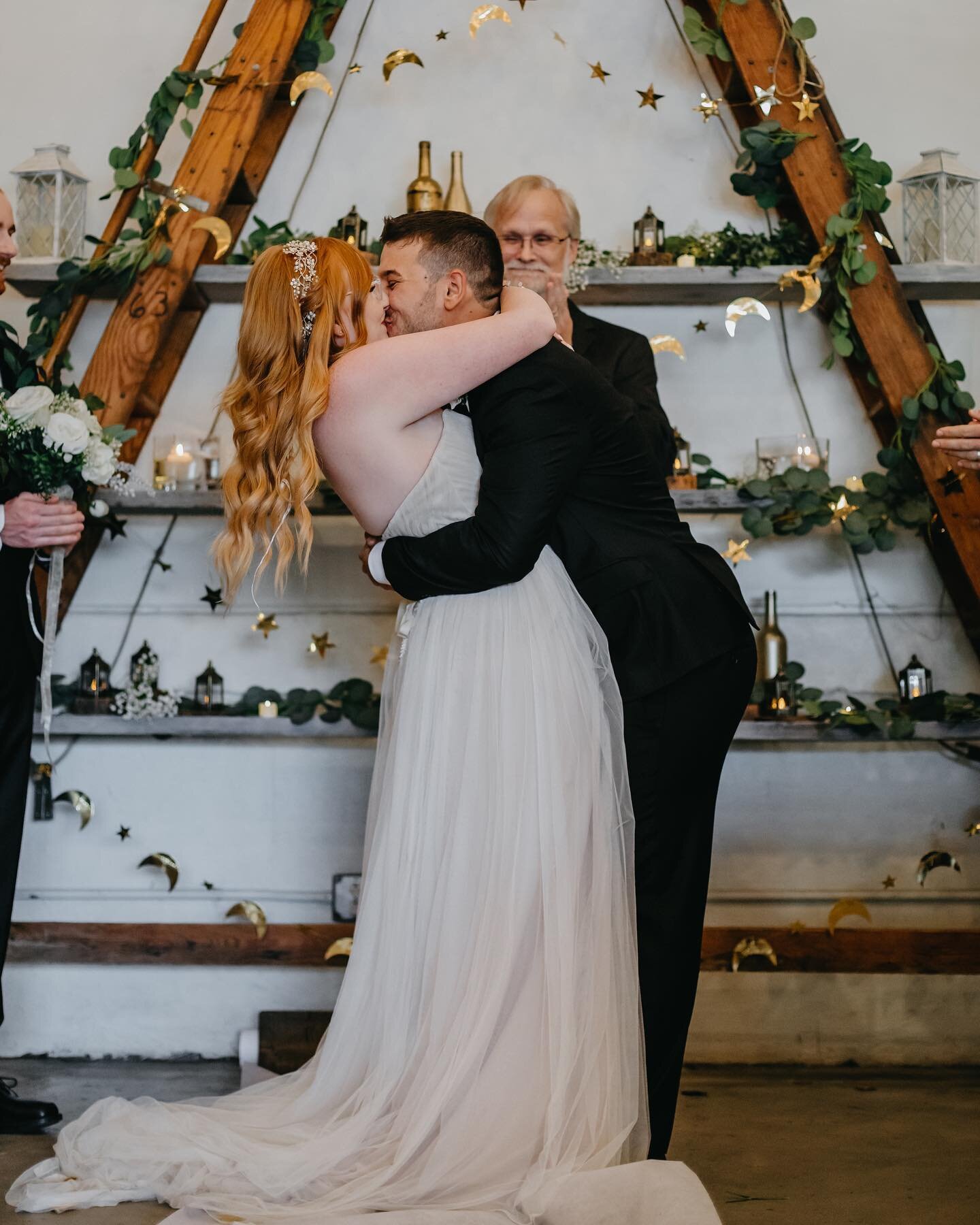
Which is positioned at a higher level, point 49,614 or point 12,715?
point 49,614

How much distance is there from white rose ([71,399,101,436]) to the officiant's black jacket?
1.14 m

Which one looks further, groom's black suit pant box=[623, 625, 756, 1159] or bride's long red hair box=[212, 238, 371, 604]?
groom's black suit pant box=[623, 625, 756, 1159]

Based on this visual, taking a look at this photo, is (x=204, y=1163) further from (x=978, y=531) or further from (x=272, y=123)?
(x=272, y=123)

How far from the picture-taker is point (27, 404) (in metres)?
2.54

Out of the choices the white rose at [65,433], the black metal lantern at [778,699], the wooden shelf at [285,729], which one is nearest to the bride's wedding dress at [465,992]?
the white rose at [65,433]

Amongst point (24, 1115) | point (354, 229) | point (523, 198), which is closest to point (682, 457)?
point (523, 198)

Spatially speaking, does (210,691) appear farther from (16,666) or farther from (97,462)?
(97,462)

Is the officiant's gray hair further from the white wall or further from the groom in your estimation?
the groom

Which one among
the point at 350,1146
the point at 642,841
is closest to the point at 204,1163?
the point at 350,1146

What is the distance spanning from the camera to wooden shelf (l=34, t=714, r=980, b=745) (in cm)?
305

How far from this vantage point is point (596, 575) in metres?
2.22

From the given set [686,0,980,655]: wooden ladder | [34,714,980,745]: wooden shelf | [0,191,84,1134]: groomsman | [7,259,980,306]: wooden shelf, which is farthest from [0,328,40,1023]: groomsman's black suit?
[686,0,980,655]: wooden ladder

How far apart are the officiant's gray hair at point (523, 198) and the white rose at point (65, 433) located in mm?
1110

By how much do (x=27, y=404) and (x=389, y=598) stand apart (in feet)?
4.03
